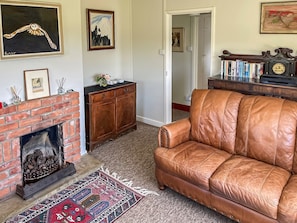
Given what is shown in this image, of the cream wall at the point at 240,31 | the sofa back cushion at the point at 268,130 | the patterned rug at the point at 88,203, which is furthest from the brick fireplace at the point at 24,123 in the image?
the cream wall at the point at 240,31

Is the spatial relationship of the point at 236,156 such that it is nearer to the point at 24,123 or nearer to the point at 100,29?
the point at 24,123

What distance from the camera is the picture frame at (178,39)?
19.0 ft

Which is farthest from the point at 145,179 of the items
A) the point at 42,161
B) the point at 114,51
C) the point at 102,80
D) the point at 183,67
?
the point at 183,67

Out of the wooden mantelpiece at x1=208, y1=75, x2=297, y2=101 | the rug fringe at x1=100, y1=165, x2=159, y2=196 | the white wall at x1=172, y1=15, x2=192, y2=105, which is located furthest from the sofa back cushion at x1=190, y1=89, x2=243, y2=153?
the white wall at x1=172, y1=15, x2=192, y2=105

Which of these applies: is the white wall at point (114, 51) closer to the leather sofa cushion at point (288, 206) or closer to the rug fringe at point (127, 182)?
the rug fringe at point (127, 182)

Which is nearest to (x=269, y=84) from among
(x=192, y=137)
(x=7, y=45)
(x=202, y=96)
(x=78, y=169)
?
(x=202, y=96)

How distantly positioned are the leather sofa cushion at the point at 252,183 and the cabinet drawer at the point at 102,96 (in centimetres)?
208

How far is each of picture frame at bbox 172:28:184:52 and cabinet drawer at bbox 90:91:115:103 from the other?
216 cm

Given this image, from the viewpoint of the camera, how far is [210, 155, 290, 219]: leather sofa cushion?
220cm

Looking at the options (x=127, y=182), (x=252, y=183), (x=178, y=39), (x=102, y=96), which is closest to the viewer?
(x=252, y=183)

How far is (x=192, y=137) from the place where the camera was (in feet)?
10.7

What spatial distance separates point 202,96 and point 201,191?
1094 mm

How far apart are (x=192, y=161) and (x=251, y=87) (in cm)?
135

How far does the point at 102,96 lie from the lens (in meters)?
4.18
